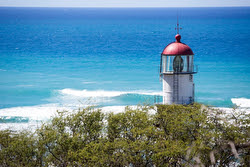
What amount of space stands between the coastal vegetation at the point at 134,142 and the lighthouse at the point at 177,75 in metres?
3.92

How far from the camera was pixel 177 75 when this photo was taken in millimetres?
21703

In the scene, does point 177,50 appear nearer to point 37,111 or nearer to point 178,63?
point 178,63

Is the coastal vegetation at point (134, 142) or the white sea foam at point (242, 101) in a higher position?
the white sea foam at point (242, 101)

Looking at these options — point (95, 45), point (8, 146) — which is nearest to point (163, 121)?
point (8, 146)

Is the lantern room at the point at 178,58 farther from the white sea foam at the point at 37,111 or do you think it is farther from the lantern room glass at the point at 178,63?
the white sea foam at the point at 37,111

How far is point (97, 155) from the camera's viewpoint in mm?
14258

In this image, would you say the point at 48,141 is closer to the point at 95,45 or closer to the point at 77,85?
the point at 77,85

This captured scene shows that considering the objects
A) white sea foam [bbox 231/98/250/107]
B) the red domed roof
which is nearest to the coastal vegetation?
the red domed roof

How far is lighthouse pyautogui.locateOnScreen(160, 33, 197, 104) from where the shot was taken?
21625 millimetres

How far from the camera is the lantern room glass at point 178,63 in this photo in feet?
72.2

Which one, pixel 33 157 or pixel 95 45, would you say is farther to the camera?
pixel 95 45

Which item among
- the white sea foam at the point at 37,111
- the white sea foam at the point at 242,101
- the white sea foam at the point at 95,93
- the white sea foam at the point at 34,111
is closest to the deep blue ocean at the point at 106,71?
the white sea foam at the point at 95,93

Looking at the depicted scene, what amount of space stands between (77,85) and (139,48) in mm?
38071

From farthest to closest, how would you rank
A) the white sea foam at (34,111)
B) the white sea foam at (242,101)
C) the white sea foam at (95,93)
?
the white sea foam at (95,93)
the white sea foam at (242,101)
the white sea foam at (34,111)
